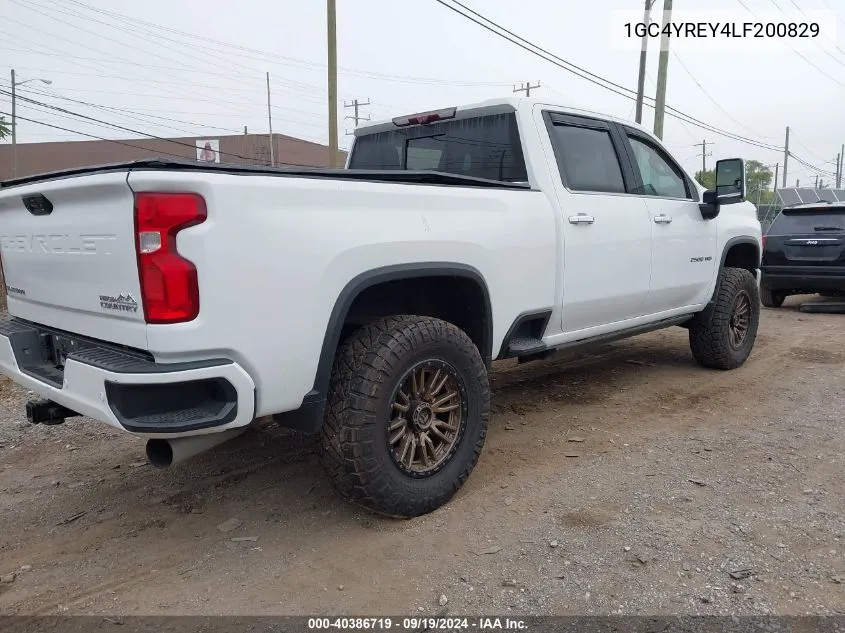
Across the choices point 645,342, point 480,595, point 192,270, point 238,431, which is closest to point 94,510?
point 238,431

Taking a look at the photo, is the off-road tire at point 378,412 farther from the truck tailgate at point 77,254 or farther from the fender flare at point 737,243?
the fender flare at point 737,243

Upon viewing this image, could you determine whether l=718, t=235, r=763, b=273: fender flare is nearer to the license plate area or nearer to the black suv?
the black suv

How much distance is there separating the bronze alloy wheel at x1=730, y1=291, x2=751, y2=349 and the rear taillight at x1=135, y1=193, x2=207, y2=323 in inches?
190

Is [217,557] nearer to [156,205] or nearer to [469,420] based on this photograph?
[469,420]

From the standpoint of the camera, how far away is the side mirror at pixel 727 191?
16.5ft

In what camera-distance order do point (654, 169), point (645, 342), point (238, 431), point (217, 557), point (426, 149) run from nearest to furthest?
1. point (238, 431)
2. point (217, 557)
3. point (426, 149)
4. point (654, 169)
5. point (645, 342)

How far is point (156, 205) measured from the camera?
2.22m

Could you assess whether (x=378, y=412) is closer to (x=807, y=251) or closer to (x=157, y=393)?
(x=157, y=393)

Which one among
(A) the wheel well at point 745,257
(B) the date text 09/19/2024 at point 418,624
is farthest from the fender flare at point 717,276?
(B) the date text 09/19/2024 at point 418,624

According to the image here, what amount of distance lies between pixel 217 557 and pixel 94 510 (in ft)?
2.96

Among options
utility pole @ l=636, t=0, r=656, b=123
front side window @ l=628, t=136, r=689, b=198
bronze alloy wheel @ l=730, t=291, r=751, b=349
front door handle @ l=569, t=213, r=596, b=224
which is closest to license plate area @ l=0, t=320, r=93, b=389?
front door handle @ l=569, t=213, r=596, b=224

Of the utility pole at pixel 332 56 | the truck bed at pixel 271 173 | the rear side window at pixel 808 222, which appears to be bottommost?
the rear side window at pixel 808 222

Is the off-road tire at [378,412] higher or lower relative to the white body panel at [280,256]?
lower

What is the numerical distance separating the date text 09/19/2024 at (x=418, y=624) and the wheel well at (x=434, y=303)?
4.22 feet
